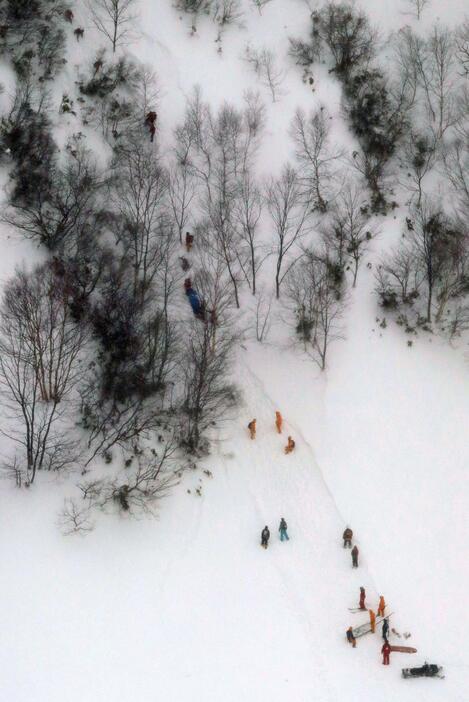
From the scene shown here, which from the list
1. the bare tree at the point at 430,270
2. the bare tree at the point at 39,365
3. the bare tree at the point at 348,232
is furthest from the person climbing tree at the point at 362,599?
the bare tree at the point at 348,232

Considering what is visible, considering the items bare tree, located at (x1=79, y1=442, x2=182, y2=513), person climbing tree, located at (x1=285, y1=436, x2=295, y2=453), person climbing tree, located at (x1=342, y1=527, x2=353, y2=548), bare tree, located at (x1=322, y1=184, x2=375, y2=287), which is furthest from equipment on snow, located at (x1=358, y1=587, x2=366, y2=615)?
bare tree, located at (x1=322, y1=184, x2=375, y2=287)

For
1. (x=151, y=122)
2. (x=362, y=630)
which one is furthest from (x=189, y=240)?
(x=362, y=630)

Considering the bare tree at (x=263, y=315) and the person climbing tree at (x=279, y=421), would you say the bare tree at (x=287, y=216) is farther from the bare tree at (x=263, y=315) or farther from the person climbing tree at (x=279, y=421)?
the person climbing tree at (x=279, y=421)

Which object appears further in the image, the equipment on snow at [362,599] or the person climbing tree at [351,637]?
the equipment on snow at [362,599]

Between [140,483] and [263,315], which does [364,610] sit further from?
[263,315]

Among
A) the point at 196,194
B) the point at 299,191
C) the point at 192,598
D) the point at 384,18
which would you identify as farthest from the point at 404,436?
the point at 384,18

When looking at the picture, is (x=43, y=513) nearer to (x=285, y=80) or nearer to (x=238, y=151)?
(x=238, y=151)

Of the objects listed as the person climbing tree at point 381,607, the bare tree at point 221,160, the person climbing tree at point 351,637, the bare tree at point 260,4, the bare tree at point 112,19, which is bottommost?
the person climbing tree at point 351,637

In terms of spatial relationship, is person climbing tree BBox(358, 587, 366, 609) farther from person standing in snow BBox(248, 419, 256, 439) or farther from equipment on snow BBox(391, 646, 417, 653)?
person standing in snow BBox(248, 419, 256, 439)
